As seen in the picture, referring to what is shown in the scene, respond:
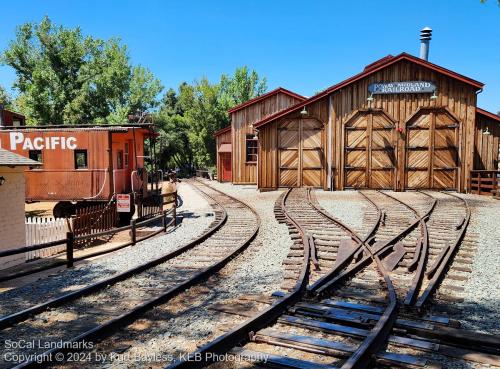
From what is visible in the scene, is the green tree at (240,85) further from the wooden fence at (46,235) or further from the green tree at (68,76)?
the wooden fence at (46,235)

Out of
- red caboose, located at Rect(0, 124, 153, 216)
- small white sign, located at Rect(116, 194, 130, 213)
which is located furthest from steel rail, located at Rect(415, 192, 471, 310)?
red caboose, located at Rect(0, 124, 153, 216)

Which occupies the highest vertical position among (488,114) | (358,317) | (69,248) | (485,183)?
(488,114)

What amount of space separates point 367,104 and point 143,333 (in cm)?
2013

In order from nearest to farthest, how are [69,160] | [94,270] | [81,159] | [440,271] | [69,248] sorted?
[440,271] < [94,270] < [69,248] < [69,160] < [81,159]

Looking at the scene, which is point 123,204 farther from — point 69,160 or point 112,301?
point 112,301

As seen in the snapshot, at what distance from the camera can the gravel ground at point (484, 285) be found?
5387mm

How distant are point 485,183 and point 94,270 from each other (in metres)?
20.5

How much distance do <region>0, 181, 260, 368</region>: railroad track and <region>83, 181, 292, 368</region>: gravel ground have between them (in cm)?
21

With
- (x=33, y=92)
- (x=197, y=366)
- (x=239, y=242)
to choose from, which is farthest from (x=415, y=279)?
(x=33, y=92)

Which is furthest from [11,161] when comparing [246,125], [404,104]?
[246,125]

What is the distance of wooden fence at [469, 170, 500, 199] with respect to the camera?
2005cm

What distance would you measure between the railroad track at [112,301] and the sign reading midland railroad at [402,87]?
15.4 m

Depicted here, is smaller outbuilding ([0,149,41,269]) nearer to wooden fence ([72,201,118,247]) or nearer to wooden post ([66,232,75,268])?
wooden fence ([72,201,118,247])

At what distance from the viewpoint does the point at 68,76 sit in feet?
150
